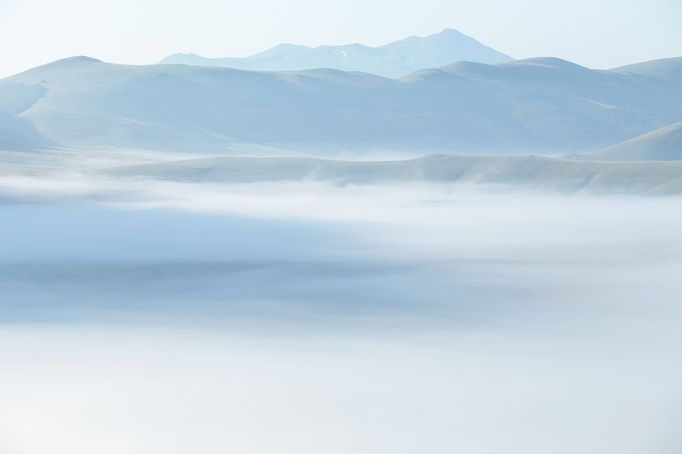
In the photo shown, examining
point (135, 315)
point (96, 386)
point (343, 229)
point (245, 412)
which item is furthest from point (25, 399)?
point (343, 229)

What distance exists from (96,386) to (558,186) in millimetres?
67947

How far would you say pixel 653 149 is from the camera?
115750 millimetres

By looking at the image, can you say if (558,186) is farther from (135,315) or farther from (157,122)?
(157,122)

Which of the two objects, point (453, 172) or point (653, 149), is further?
point (653, 149)

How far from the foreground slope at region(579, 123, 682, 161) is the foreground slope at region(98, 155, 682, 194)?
668 inches

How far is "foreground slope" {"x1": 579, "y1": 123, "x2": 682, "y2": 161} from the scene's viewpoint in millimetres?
114438

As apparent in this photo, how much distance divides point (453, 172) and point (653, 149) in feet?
83.3

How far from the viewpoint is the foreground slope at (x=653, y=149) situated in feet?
375

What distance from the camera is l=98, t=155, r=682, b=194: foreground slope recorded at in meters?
91.8

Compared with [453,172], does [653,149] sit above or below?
above

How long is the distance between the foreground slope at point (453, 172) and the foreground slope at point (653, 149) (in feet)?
55.7

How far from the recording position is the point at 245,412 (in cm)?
2759

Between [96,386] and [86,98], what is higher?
[86,98]

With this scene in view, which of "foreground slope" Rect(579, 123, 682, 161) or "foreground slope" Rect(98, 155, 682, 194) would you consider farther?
"foreground slope" Rect(579, 123, 682, 161)
